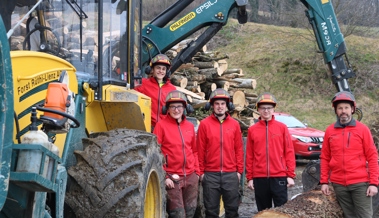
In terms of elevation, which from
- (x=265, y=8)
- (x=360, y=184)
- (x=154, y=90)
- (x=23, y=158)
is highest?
(x=265, y=8)

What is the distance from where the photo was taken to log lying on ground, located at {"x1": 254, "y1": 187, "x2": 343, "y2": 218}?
5840 mm

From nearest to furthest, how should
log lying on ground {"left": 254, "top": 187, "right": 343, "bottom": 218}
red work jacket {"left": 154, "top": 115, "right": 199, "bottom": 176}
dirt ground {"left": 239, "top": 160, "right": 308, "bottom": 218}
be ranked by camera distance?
log lying on ground {"left": 254, "top": 187, "right": 343, "bottom": 218} < red work jacket {"left": 154, "top": 115, "right": 199, "bottom": 176} < dirt ground {"left": 239, "top": 160, "right": 308, "bottom": 218}

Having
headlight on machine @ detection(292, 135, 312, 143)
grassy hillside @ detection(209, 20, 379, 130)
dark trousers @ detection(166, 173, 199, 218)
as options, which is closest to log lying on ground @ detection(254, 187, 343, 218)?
dark trousers @ detection(166, 173, 199, 218)

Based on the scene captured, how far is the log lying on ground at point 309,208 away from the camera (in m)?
5.84

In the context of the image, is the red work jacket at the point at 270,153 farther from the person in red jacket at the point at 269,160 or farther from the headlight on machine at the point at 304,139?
the headlight on machine at the point at 304,139

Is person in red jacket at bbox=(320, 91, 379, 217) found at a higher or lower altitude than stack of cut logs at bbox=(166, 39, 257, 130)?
lower

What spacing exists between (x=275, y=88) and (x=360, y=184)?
20.2 m

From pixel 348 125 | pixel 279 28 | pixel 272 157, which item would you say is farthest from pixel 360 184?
pixel 279 28

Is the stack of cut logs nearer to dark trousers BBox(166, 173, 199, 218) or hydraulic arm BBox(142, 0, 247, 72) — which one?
hydraulic arm BBox(142, 0, 247, 72)

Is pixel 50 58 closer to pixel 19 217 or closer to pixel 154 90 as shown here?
pixel 19 217

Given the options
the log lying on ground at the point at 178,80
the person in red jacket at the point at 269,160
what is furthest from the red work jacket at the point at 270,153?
the log lying on ground at the point at 178,80

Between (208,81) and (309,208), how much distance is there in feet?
24.6

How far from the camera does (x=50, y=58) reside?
4.22 meters

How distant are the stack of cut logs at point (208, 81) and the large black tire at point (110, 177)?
7243 mm
